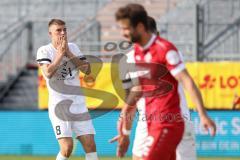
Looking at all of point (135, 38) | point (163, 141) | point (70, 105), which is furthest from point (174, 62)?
point (70, 105)

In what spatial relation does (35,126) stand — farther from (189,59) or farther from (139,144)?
(139,144)

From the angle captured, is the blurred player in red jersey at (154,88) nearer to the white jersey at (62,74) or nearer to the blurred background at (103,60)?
the white jersey at (62,74)

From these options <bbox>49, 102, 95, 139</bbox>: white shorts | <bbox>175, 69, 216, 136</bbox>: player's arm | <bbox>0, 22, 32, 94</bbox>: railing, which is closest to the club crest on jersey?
<bbox>175, 69, 216, 136</bbox>: player's arm

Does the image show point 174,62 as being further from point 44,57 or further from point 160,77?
point 44,57

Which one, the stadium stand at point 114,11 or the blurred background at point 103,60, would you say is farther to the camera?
the stadium stand at point 114,11

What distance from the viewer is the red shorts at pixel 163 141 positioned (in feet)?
25.9

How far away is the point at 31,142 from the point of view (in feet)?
69.8

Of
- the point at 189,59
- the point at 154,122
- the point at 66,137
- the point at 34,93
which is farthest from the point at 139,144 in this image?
the point at 34,93

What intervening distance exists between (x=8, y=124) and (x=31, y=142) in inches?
31.3

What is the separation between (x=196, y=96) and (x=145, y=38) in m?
0.77

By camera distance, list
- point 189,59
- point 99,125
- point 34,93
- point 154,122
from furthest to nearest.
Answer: point 34,93 → point 189,59 → point 99,125 → point 154,122

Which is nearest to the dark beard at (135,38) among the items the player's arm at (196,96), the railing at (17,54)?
the player's arm at (196,96)

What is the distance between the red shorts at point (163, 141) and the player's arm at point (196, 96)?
468 millimetres

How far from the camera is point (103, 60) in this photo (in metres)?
22.0
